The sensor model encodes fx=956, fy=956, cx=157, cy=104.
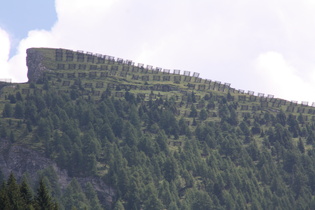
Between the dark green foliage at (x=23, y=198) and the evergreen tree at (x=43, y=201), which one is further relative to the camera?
the evergreen tree at (x=43, y=201)

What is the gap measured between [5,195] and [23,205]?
5.40 m

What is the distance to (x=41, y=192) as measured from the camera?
479ft

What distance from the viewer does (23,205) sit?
14500 cm

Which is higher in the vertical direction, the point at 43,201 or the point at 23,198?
the point at 43,201

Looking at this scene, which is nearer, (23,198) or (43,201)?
(43,201)

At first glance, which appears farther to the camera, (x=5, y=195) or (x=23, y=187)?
(x=23, y=187)

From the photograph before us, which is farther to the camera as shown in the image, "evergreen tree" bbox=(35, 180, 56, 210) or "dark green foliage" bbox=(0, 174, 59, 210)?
"evergreen tree" bbox=(35, 180, 56, 210)

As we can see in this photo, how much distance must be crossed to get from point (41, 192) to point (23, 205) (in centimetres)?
337

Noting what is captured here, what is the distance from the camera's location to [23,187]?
151 metres

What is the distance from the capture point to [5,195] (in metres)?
140

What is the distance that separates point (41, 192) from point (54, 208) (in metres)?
3.86

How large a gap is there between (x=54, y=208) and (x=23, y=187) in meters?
9.35

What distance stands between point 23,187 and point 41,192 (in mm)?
5861

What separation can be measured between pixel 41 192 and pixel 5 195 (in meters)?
7.27
